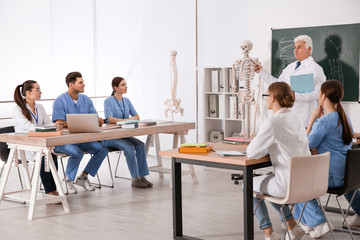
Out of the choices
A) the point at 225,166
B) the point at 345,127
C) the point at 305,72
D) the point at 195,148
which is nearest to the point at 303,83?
the point at 305,72

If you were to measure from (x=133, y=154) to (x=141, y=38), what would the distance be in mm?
2848

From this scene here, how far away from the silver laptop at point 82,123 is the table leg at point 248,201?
2.04 meters

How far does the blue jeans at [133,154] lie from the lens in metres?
5.90

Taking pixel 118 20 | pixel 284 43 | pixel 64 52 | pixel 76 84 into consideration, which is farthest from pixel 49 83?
pixel 284 43

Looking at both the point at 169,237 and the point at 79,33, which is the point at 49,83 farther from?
the point at 169,237

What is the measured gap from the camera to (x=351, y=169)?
3.73m

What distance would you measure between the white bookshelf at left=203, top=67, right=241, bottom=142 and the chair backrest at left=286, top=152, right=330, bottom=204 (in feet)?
10.9

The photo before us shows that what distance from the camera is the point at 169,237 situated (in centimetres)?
410

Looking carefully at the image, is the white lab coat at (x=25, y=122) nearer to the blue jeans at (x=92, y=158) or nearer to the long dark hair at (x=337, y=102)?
the blue jeans at (x=92, y=158)

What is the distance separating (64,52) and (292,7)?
4171mm

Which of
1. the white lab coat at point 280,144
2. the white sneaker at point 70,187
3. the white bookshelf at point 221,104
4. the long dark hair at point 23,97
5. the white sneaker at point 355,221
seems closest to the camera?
the white lab coat at point 280,144

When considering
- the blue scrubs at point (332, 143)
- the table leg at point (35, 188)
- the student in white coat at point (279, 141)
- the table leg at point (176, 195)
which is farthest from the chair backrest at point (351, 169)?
the table leg at point (35, 188)

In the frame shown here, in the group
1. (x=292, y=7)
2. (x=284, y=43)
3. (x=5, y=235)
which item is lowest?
(x=5, y=235)

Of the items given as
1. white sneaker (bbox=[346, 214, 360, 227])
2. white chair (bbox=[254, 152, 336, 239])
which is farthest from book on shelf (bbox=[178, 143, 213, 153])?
white sneaker (bbox=[346, 214, 360, 227])
